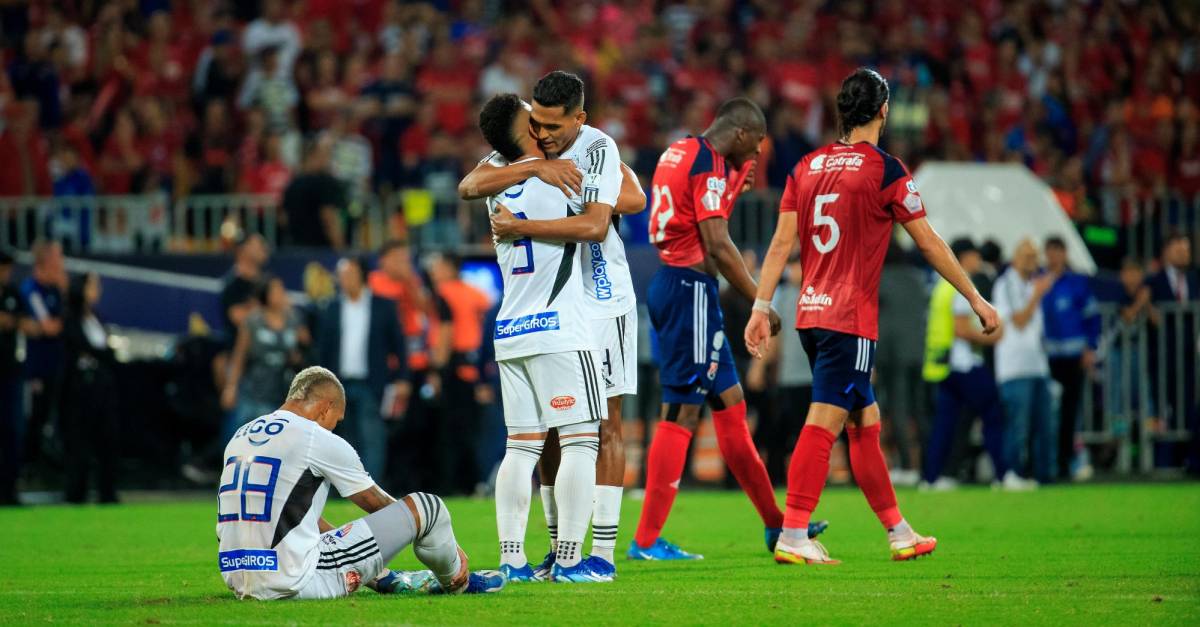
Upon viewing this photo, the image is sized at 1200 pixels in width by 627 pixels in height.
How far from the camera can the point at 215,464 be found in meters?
17.7

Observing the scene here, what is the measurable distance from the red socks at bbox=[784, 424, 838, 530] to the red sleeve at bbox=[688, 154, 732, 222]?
1278 millimetres

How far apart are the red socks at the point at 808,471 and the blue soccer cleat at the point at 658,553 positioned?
0.92 meters

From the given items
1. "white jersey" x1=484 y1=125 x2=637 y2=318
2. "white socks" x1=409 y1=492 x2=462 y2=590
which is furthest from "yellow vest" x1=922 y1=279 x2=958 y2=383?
"white socks" x1=409 y1=492 x2=462 y2=590

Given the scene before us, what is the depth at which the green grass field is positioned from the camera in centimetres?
672

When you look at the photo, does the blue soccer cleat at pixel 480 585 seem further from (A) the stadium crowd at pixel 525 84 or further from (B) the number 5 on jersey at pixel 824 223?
(A) the stadium crowd at pixel 525 84

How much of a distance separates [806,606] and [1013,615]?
32.6 inches

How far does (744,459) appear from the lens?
368 inches

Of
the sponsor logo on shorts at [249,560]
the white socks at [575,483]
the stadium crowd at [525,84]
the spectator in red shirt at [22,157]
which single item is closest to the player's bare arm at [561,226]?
the white socks at [575,483]

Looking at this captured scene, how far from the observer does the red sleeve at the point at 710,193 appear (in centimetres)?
914

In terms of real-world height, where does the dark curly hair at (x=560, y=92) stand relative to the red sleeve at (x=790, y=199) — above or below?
above

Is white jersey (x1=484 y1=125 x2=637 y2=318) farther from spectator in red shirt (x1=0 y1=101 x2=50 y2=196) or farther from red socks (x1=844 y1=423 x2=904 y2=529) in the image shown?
spectator in red shirt (x1=0 y1=101 x2=50 y2=196)

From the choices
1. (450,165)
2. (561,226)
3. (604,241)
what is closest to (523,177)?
(561,226)

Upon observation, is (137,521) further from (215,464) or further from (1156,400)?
(1156,400)

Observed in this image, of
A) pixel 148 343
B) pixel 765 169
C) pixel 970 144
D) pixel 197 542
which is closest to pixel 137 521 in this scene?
pixel 197 542
